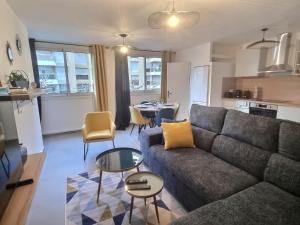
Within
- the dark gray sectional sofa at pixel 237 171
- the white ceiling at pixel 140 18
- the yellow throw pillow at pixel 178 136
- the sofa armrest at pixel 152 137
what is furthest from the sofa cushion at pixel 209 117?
the white ceiling at pixel 140 18

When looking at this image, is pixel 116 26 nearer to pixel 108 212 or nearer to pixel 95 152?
pixel 95 152

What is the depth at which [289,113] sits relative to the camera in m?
3.46

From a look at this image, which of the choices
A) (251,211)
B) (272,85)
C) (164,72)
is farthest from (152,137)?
(272,85)

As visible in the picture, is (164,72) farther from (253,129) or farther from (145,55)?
(253,129)

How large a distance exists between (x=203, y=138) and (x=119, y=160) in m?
1.17

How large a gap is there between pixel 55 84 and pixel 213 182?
4486 mm

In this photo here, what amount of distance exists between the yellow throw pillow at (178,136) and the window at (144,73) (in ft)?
10.9

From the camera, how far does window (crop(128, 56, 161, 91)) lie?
18.1 feet

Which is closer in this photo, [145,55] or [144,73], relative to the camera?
[145,55]

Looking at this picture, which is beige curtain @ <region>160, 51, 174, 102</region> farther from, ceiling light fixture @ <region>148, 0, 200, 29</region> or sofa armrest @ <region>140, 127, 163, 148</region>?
ceiling light fixture @ <region>148, 0, 200, 29</region>

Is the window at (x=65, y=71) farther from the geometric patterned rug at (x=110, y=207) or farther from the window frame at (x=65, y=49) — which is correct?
the geometric patterned rug at (x=110, y=207)

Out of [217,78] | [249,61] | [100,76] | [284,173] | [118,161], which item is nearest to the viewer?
[284,173]

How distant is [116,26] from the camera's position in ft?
10.4

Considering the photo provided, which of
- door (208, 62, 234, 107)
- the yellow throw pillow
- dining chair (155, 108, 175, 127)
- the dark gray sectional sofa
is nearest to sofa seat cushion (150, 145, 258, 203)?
the dark gray sectional sofa
